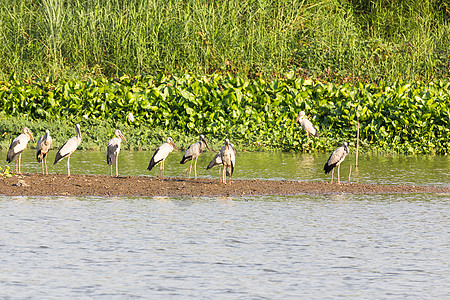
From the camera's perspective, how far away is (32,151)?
1886cm

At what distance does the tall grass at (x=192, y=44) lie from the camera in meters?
23.2

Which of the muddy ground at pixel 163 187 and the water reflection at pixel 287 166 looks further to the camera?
the water reflection at pixel 287 166

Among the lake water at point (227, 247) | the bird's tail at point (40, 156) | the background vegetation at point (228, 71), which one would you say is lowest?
the lake water at point (227, 247)

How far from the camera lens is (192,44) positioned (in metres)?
23.3

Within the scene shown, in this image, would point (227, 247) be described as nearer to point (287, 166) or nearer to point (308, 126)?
point (287, 166)

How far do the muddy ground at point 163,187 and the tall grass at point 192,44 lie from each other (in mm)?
8940

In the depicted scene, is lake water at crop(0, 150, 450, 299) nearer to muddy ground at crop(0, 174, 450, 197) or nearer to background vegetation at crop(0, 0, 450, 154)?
muddy ground at crop(0, 174, 450, 197)

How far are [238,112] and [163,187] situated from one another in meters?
7.82

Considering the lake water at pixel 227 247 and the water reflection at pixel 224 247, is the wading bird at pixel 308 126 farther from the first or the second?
the water reflection at pixel 224 247

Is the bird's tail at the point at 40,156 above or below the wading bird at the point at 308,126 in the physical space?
below

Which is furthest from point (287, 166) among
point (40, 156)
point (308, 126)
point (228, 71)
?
point (228, 71)

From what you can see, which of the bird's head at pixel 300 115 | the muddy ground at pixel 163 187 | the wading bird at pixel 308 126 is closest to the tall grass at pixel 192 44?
the bird's head at pixel 300 115

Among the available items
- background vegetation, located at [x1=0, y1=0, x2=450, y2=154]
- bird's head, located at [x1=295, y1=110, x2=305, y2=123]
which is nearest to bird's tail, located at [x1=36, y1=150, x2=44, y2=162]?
background vegetation, located at [x1=0, y1=0, x2=450, y2=154]

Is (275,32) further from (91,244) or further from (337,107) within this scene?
(91,244)
